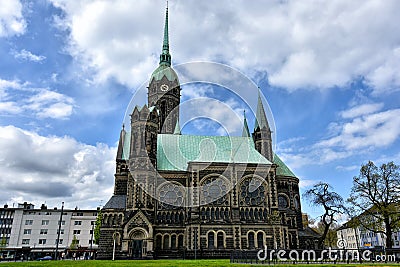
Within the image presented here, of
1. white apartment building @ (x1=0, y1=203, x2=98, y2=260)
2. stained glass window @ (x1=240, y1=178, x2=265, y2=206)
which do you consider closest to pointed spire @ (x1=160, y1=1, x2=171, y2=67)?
stained glass window @ (x1=240, y1=178, x2=265, y2=206)

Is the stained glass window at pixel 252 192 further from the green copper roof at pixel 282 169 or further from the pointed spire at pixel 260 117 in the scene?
the pointed spire at pixel 260 117

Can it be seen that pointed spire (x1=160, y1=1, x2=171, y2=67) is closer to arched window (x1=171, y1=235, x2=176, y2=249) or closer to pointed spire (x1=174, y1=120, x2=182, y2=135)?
pointed spire (x1=174, y1=120, x2=182, y2=135)

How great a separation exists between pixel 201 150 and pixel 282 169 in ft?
49.8

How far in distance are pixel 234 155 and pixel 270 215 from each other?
10755 millimetres

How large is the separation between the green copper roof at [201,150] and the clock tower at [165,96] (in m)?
11.4

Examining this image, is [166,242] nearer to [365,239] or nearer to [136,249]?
[136,249]

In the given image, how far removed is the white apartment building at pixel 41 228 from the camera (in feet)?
264

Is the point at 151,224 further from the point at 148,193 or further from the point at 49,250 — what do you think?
the point at 49,250

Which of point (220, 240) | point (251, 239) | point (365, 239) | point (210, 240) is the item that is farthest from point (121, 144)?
point (365, 239)

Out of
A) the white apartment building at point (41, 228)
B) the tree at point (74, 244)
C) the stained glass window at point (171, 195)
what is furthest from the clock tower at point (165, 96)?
the white apartment building at point (41, 228)

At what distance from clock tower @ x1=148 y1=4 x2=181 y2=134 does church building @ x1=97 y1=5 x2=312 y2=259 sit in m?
13.1

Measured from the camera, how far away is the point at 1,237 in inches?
3162

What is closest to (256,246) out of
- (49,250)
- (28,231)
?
(49,250)

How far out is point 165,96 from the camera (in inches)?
2830
